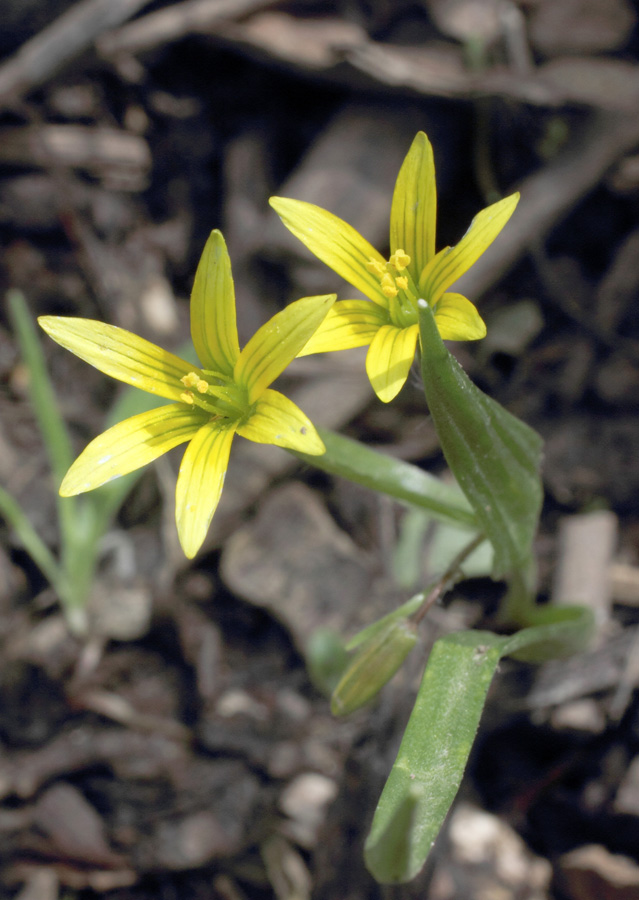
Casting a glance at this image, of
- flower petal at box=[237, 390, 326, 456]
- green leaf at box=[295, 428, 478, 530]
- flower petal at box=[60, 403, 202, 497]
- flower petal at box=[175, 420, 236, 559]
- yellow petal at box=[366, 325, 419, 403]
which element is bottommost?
green leaf at box=[295, 428, 478, 530]

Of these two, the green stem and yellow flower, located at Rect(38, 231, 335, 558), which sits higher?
yellow flower, located at Rect(38, 231, 335, 558)

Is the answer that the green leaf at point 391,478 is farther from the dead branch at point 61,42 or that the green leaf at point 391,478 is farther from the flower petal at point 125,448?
the dead branch at point 61,42

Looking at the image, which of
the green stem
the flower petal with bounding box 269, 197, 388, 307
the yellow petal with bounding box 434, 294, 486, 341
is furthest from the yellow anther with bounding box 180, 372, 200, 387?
the green stem

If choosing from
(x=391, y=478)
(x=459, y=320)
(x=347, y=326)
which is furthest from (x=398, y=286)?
(x=391, y=478)

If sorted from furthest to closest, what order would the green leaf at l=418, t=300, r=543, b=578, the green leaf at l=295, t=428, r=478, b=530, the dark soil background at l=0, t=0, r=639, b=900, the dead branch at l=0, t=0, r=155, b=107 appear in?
the dead branch at l=0, t=0, r=155, b=107 < the dark soil background at l=0, t=0, r=639, b=900 < the green leaf at l=295, t=428, r=478, b=530 < the green leaf at l=418, t=300, r=543, b=578

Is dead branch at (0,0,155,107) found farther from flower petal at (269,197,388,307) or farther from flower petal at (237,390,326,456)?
flower petal at (237,390,326,456)

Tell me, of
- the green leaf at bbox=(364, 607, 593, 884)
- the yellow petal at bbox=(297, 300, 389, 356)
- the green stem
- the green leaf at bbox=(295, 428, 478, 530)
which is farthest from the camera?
the green stem

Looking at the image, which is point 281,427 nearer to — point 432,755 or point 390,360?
point 390,360
